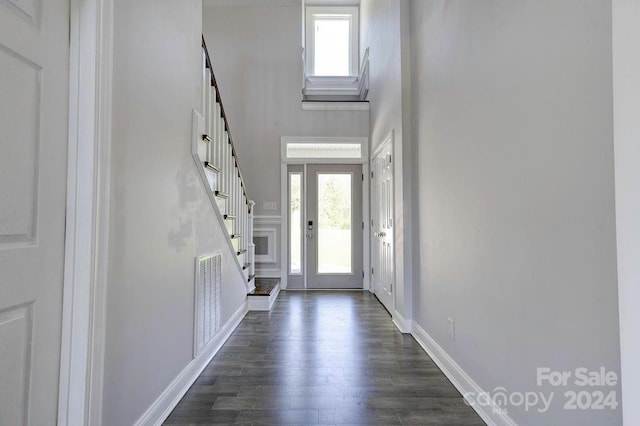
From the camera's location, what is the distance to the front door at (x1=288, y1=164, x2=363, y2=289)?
515cm

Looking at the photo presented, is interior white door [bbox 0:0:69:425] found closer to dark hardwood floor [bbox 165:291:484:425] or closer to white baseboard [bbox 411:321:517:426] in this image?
dark hardwood floor [bbox 165:291:484:425]

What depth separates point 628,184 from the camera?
80cm

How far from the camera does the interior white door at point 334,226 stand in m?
5.15

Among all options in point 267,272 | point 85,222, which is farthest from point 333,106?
point 85,222

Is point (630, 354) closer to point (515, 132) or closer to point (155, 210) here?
point (515, 132)

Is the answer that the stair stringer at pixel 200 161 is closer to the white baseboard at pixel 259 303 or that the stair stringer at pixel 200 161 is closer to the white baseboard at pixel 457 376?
the white baseboard at pixel 259 303

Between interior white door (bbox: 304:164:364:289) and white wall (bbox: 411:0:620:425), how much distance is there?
275 cm

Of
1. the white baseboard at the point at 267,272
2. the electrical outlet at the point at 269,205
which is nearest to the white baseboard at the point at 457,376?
the white baseboard at the point at 267,272

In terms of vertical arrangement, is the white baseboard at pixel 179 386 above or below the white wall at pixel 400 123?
below

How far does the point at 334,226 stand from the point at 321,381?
124 inches

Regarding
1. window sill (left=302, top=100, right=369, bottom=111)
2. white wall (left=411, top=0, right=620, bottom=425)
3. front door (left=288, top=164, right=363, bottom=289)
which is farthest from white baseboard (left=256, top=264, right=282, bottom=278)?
white wall (left=411, top=0, right=620, bottom=425)

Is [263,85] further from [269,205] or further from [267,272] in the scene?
[267,272]

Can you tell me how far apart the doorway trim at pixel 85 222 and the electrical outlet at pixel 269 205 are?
3916 millimetres

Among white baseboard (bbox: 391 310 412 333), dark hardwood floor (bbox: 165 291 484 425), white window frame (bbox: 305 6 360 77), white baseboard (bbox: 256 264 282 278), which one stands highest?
white window frame (bbox: 305 6 360 77)
